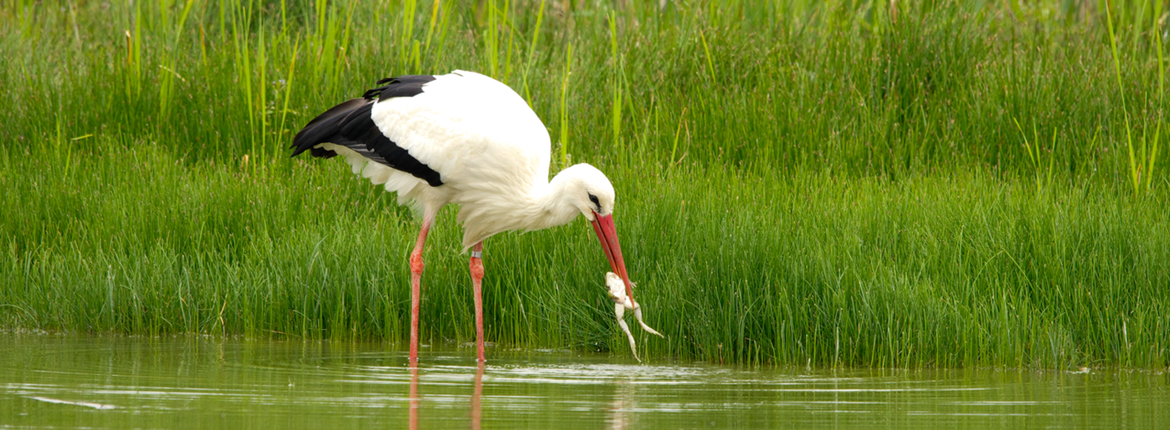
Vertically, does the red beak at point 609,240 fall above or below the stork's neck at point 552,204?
below

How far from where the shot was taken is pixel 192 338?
624cm

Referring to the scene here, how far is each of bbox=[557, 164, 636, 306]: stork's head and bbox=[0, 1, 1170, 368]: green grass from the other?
313 millimetres

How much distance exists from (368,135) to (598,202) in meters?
1.53

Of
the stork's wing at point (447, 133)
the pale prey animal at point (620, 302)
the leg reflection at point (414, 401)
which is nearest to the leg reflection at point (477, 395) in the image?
the leg reflection at point (414, 401)

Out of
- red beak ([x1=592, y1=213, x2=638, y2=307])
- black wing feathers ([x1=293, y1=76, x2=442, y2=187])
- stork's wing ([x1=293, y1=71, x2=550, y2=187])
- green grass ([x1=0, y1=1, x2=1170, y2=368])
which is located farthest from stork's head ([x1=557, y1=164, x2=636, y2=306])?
black wing feathers ([x1=293, y1=76, x2=442, y2=187])

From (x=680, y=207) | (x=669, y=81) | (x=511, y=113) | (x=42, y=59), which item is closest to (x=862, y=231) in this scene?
(x=680, y=207)

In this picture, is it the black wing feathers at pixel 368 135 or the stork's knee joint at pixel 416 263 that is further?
Answer: the black wing feathers at pixel 368 135

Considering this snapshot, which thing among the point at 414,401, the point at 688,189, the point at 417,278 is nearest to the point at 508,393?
the point at 414,401

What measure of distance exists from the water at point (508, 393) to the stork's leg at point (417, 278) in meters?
0.17

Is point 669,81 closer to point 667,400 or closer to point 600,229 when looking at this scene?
point 600,229

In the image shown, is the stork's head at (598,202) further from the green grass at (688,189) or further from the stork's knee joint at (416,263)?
the stork's knee joint at (416,263)

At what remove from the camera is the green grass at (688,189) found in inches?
223

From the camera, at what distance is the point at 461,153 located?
6297mm

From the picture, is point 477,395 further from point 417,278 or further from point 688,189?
point 688,189
